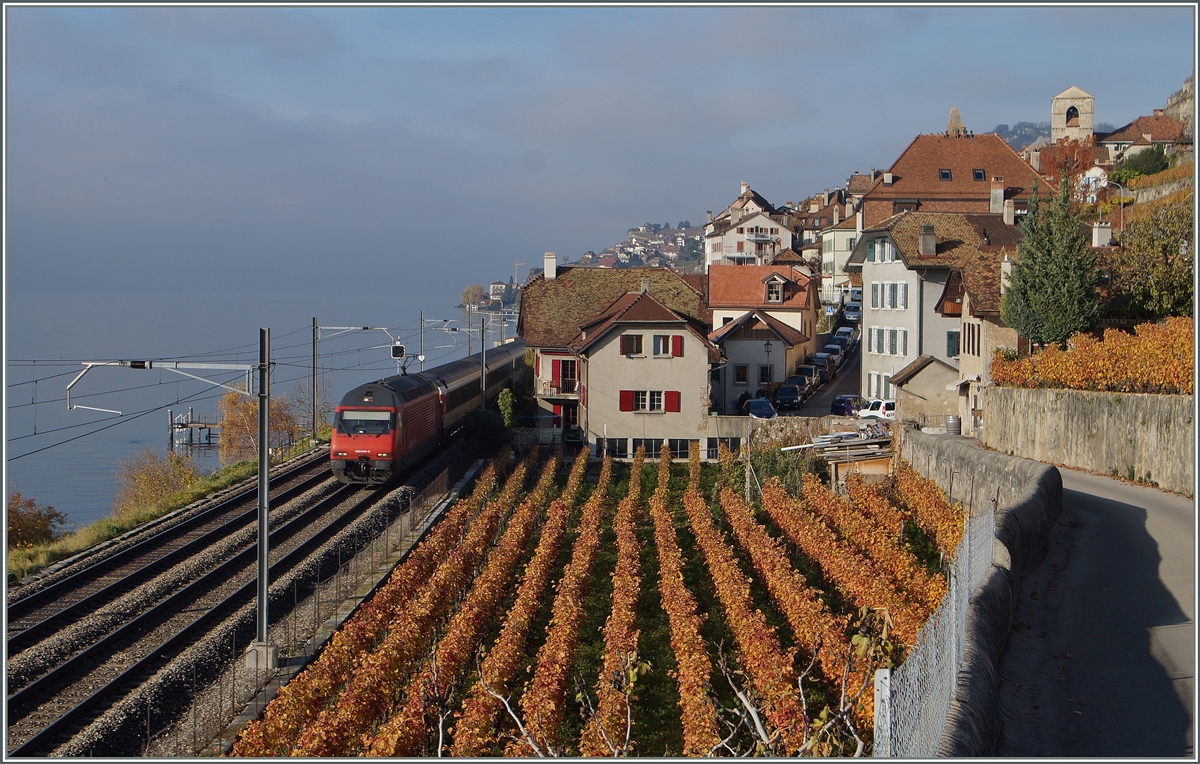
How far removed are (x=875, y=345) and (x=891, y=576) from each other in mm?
31712

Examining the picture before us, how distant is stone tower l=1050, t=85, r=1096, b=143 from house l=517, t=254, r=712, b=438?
2689 inches

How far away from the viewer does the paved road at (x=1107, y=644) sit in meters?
10.5

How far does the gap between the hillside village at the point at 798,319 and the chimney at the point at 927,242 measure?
0.15 feet

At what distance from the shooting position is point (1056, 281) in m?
32.2

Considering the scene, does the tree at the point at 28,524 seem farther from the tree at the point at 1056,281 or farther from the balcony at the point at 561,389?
the tree at the point at 1056,281

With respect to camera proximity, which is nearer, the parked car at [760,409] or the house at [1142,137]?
the parked car at [760,409]

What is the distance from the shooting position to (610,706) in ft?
44.4

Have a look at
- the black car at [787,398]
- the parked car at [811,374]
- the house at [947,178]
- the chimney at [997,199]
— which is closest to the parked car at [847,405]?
the black car at [787,398]

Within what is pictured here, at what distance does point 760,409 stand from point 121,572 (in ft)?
96.7

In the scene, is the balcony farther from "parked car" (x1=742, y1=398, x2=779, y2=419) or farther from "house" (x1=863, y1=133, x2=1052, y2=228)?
"house" (x1=863, y1=133, x2=1052, y2=228)

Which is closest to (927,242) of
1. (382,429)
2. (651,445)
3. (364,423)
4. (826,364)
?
(651,445)

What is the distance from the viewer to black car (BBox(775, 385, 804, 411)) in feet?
163

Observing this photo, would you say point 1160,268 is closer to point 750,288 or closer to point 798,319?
point 798,319

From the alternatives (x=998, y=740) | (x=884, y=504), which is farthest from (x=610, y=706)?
(x=884, y=504)
